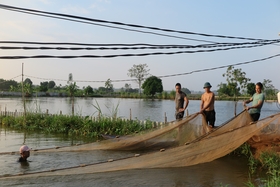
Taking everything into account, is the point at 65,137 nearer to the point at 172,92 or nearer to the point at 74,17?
the point at 74,17

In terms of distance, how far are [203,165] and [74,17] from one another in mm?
4526

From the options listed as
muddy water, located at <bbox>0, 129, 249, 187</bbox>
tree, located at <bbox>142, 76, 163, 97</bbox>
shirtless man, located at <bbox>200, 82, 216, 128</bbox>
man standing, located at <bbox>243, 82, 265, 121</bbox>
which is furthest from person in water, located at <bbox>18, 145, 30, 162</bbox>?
tree, located at <bbox>142, 76, 163, 97</bbox>

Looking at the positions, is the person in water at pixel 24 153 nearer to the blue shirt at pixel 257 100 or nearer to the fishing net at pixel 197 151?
the fishing net at pixel 197 151

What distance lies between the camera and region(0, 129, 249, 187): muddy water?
5.46 meters

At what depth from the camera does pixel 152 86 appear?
6297 cm

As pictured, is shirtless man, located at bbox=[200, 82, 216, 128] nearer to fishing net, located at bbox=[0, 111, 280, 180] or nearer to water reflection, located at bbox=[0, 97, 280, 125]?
fishing net, located at bbox=[0, 111, 280, 180]

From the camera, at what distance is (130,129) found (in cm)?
1101

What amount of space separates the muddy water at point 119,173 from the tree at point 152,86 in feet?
182

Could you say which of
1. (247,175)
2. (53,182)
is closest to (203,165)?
(247,175)

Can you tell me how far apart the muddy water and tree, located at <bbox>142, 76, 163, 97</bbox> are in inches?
2189

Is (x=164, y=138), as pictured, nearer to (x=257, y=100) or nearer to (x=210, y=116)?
(x=210, y=116)

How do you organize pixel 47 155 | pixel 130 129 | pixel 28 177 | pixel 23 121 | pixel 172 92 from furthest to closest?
pixel 172 92
pixel 23 121
pixel 130 129
pixel 47 155
pixel 28 177

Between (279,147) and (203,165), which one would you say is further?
(203,165)

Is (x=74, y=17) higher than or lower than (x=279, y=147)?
higher
